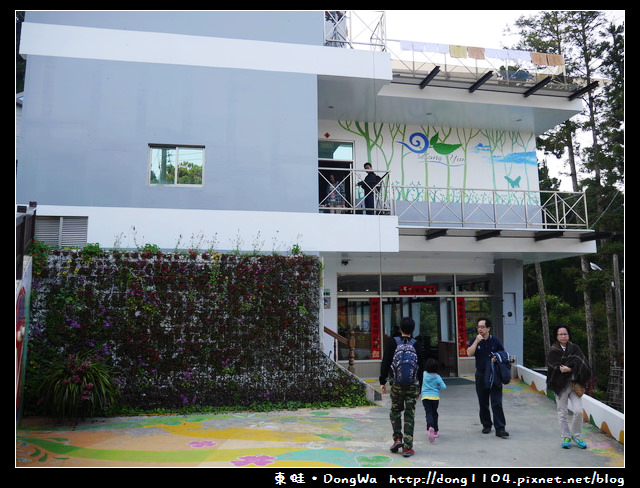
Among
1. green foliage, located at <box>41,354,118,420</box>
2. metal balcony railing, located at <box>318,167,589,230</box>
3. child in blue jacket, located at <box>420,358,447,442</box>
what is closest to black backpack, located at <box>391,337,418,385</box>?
child in blue jacket, located at <box>420,358,447,442</box>

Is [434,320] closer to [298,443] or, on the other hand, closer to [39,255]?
[298,443]

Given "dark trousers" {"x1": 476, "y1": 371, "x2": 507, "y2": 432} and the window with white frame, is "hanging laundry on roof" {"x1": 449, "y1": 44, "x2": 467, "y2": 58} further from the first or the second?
"dark trousers" {"x1": 476, "y1": 371, "x2": 507, "y2": 432}

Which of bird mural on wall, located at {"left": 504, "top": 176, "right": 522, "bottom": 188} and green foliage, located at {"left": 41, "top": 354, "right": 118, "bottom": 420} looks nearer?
green foliage, located at {"left": 41, "top": 354, "right": 118, "bottom": 420}

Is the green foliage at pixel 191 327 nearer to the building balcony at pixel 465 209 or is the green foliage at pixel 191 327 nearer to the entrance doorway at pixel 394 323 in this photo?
the building balcony at pixel 465 209

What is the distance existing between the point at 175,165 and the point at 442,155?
690 centimetres

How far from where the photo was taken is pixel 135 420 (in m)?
8.31

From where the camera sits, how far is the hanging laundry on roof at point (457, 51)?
12609mm

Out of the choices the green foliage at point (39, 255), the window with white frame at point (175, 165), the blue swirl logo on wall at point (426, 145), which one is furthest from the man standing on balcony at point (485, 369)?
the blue swirl logo on wall at point (426, 145)

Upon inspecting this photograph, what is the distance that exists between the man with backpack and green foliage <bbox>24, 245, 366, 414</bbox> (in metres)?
3.17

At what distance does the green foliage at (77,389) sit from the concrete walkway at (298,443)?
23 centimetres

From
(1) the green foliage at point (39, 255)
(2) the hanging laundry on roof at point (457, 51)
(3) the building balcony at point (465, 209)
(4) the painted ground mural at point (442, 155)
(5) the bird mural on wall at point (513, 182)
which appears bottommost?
(1) the green foliage at point (39, 255)

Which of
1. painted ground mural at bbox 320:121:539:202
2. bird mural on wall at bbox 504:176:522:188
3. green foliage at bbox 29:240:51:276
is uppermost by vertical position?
painted ground mural at bbox 320:121:539:202

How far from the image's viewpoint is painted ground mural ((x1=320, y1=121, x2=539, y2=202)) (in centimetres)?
1350

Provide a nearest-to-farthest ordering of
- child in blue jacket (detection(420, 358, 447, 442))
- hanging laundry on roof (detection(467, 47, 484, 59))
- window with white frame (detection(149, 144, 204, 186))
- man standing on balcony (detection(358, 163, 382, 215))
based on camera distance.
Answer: child in blue jacket (detection(420, 358, 447, 442)), window with white frame (detection(149, 144, 204, 186)), man standing on balcony (detection(358, 163, 382, 215)), hanging laundry on roof (detection(467, 47, 484, 59))
